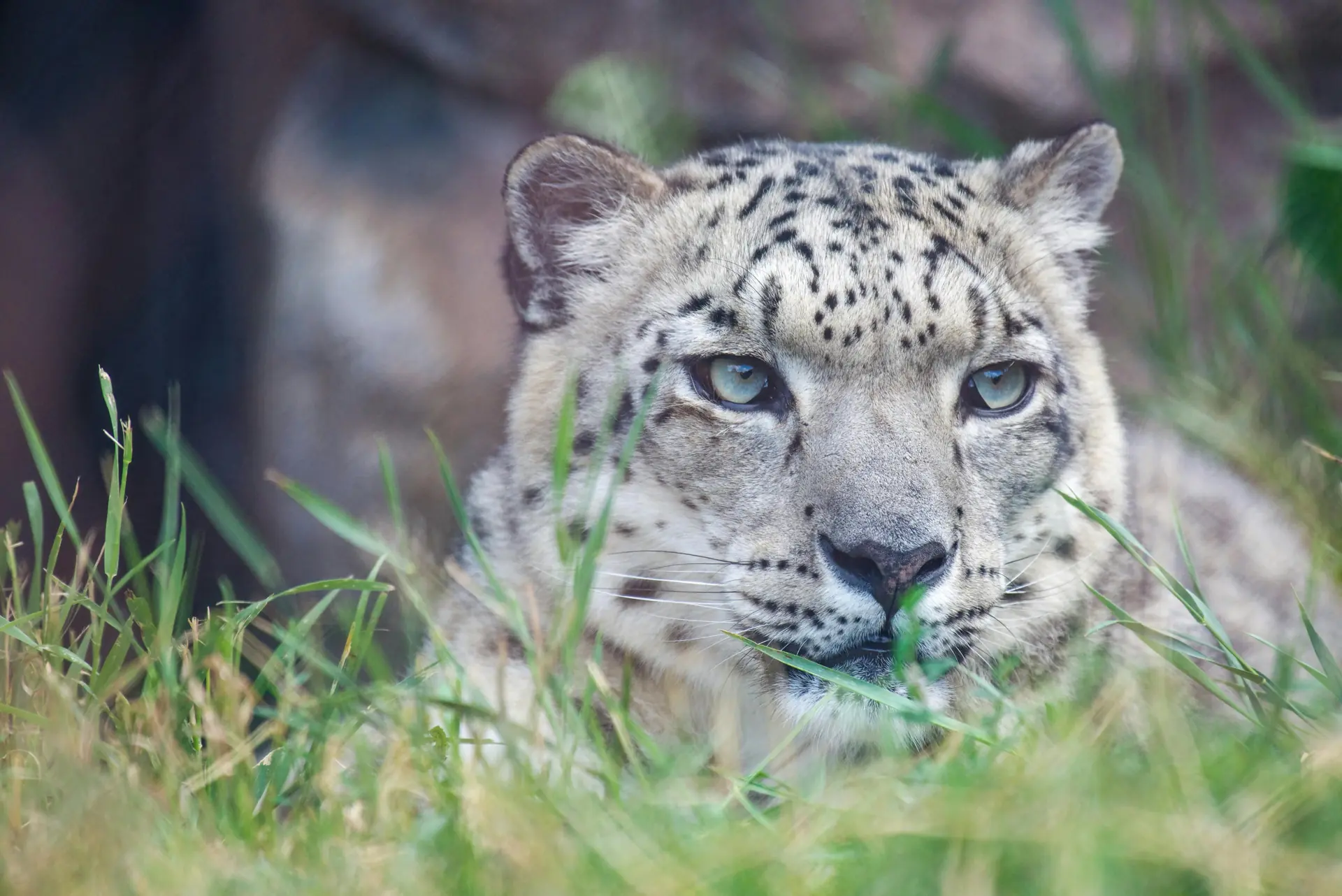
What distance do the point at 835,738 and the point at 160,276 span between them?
4599 millimetres

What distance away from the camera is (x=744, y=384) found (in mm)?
2830

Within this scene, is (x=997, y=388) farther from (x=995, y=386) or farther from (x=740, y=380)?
(x=740, y=380)

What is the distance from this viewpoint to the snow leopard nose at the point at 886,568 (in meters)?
2.45

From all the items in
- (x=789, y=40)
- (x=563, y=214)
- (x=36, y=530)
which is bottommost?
(x=36, y=530)

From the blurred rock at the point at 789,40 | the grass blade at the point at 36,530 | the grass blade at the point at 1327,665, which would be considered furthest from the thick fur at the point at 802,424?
the blurred rock at the point at 789,40

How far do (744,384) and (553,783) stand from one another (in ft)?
3.05

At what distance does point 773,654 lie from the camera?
8.11 feet

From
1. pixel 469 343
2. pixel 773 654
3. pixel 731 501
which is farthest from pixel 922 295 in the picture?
pixel 469 343

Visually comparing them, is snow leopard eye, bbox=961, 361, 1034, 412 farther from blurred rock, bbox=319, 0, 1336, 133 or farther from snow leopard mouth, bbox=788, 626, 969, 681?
blurred rock, bbox=319, 0, 1336, 133

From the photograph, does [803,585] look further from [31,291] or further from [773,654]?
[31,291]

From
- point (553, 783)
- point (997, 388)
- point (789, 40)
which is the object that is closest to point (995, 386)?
point (997, 388)

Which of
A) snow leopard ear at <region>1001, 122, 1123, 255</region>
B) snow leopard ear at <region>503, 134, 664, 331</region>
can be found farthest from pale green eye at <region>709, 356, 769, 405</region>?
snow leopard ear at <region>1001, 122, 1123, 255</region>

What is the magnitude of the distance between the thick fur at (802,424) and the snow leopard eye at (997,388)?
0.03 metres

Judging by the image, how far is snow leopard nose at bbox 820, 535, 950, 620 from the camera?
245cm
